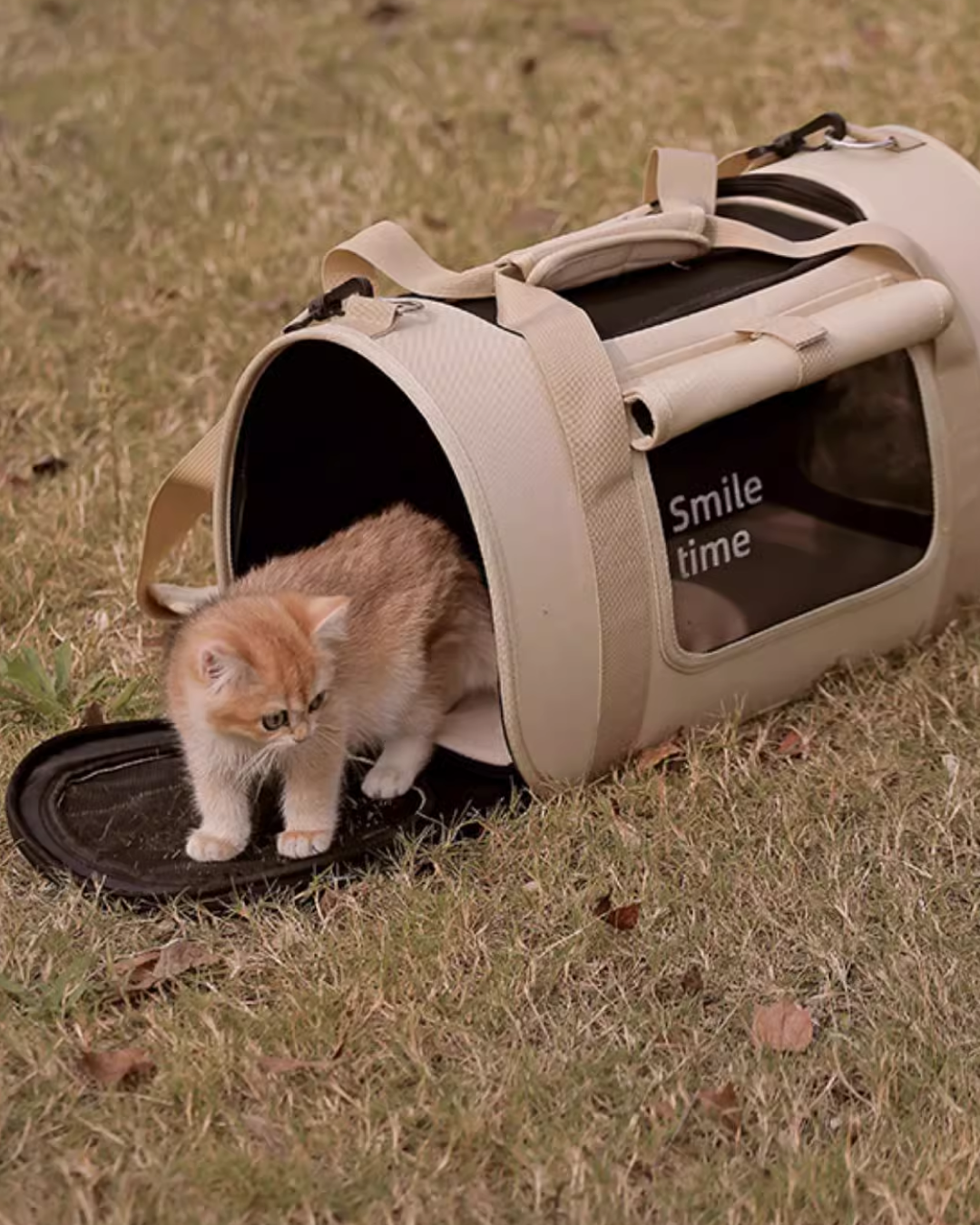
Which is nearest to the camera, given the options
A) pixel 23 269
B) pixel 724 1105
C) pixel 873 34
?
pixel 724 1105

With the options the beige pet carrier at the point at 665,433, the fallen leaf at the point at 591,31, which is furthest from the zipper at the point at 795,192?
the fallen leaf at the point at 591,31

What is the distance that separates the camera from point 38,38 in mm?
6723

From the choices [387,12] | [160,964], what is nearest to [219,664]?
[160,964]

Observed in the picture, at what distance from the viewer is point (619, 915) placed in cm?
312

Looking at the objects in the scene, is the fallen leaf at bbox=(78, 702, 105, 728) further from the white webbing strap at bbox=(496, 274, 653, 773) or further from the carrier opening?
the white webbing strap at bbox=(496, 274, 653, 773)

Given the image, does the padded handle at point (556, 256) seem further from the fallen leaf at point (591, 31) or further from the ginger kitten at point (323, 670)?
the fallen leaf at point (591, 31)

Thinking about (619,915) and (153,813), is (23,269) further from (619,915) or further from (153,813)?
(619,915)

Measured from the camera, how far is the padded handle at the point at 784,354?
3213 mm

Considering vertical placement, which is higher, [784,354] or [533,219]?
[784,354]

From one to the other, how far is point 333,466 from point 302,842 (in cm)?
92

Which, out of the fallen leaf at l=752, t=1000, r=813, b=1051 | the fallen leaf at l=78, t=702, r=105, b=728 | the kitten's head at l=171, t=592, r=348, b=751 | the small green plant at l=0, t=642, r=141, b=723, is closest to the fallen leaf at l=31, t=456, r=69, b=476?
the small green plant at l=0, t=642, r=141, b=723

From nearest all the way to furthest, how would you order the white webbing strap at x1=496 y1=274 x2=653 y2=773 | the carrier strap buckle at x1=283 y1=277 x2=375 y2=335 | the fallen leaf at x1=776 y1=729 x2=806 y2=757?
the white webbing strap at x1=496 y1=274 x2=653 y2=773 → the carrier strap buckle at x1=283 y1=277 x2=375 y2=335 → the fallen leaf at x1=776 y1=729 x2=806 y2=757

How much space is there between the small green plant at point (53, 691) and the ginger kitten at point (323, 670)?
0.38 metres

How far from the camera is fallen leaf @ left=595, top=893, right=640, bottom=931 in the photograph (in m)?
3.11
